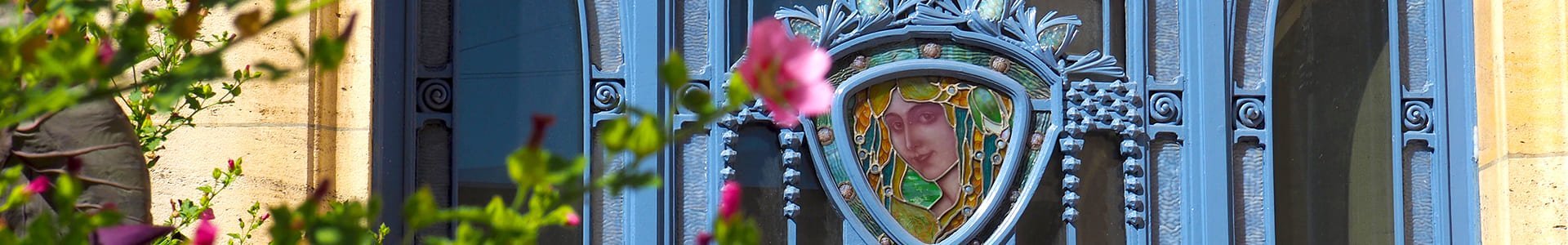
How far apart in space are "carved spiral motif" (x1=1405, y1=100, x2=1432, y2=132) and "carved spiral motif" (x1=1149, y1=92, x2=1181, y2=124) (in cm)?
54

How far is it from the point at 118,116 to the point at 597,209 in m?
1.67

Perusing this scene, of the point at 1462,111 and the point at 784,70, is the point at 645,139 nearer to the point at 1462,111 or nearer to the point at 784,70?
the point at 784,70

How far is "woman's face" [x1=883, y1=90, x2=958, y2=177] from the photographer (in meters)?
4.08

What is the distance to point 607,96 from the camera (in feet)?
13.2

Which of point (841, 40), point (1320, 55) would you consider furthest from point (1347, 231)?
point (841, 40)

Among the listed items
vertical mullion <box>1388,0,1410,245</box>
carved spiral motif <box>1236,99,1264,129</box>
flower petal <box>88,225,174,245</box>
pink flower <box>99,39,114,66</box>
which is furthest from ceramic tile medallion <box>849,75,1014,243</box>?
pink flower <box>99,39,114,66</box>

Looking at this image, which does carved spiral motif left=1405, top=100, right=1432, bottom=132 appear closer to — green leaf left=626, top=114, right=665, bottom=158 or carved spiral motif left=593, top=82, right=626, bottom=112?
carved spiral motif left=593, top=82, right=626, bottom=112

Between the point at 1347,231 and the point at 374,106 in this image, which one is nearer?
the point at 374,106

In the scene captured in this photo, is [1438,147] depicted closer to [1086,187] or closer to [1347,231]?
[1347,231]

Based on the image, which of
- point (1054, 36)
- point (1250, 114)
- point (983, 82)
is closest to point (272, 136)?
point (983, 82)

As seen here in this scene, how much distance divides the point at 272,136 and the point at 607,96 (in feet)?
2.41

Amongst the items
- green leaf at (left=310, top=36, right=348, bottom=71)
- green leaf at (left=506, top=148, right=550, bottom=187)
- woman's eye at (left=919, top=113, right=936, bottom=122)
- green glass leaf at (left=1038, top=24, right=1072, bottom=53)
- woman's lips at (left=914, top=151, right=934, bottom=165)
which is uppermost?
green glass leaf at (left=1038, top=24, right=1072, bottom=53)

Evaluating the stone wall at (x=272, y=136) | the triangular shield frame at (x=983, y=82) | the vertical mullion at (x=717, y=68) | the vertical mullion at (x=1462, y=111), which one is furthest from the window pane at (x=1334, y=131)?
the stone wall at (x=272, y=136)

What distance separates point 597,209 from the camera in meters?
4.08
